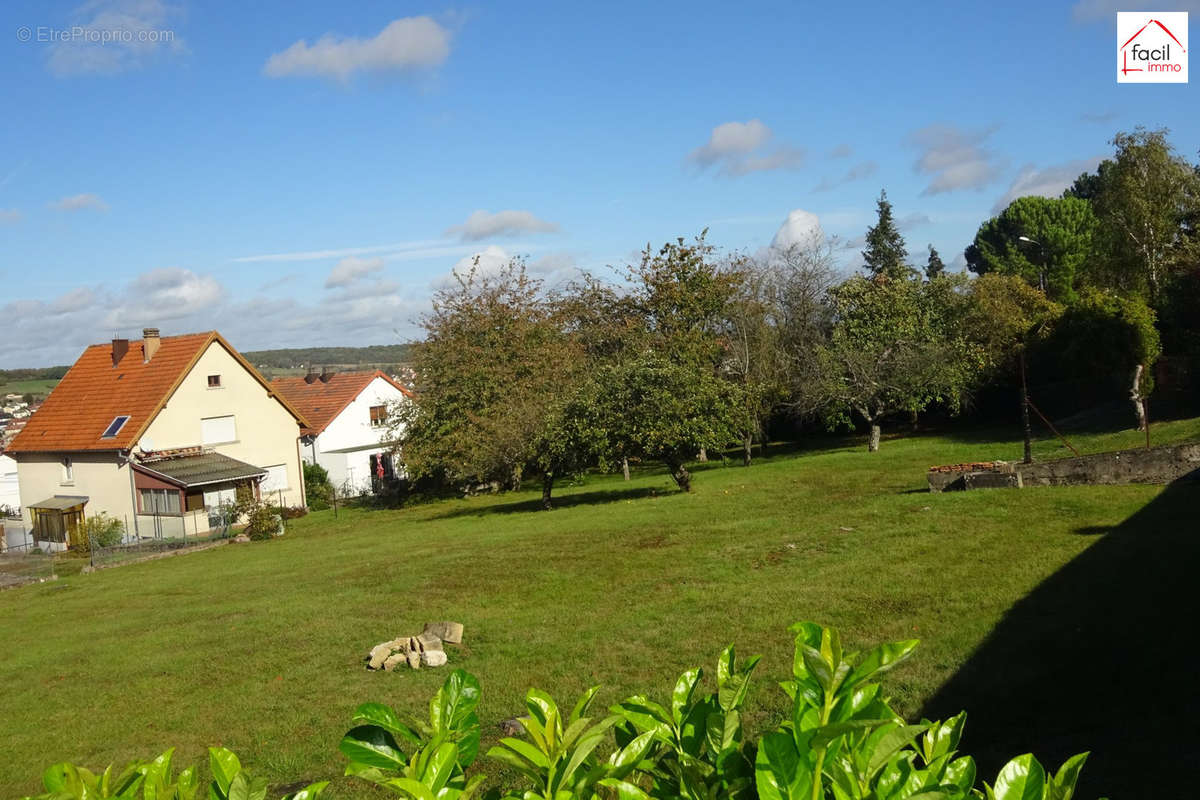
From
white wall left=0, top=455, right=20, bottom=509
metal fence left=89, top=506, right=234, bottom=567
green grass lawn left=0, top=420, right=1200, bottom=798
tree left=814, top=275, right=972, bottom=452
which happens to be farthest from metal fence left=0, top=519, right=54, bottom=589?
tree left=814, top=275, right=972, bottom=452

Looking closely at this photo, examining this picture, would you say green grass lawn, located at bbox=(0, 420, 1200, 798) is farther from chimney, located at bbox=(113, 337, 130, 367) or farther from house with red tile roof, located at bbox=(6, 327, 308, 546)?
chimney, located at bbox=(113, 337, 130, 367)

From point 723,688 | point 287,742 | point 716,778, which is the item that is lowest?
point 287,742

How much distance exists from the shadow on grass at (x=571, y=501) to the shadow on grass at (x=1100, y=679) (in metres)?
16.3

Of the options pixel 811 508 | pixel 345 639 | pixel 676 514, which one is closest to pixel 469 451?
pixel 676 514

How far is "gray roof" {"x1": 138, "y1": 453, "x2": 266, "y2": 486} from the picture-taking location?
106ft

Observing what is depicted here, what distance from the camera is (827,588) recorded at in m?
12.3

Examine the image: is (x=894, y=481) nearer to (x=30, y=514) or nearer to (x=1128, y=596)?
(x=1128, y=596)

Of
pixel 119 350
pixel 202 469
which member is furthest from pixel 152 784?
pixel 119 350

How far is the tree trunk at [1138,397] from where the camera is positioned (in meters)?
24.8

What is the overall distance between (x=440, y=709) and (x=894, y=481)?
73.7ft

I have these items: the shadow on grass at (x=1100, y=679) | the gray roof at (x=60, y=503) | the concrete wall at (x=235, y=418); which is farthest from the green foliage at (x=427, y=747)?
the gray roof at (x=60, y=503)

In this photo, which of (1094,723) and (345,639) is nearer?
(1094,723)

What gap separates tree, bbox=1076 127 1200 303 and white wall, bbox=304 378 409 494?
110 ft

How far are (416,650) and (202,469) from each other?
2561cm
